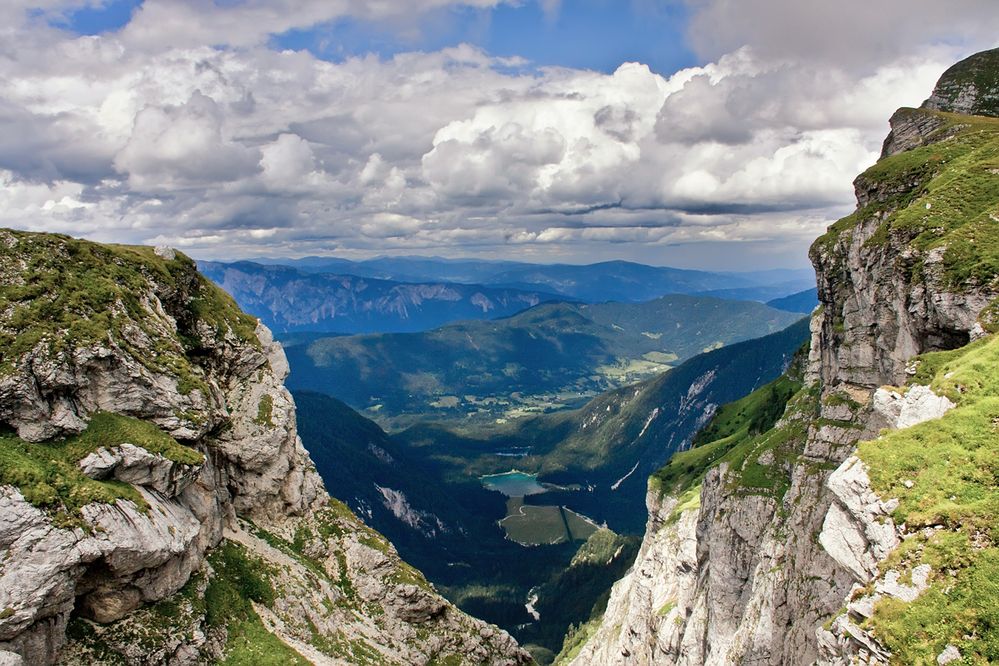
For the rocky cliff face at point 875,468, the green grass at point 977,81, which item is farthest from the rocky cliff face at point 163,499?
the green grass at point 977,81

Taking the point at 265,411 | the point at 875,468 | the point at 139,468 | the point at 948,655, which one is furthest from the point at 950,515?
the point at 265,411

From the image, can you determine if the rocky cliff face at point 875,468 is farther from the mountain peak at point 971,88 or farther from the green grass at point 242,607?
the green grass at point 242,607

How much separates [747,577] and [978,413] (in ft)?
189

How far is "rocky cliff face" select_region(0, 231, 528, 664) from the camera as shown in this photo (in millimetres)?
38250

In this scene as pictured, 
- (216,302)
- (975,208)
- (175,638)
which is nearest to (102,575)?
(175,638)

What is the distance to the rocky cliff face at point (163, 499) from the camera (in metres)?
38.2

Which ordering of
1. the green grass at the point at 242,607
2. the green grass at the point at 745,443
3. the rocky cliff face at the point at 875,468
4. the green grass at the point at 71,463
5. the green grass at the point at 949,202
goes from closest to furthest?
the rocky cliff face at the point at 875,468, the green grass at the point at 71,463, the green grass at the point at 949,202, the green grass at the point at 242,607, the green grass at the point at 745,443

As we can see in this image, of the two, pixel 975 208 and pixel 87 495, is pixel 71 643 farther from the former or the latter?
pixel 975 208

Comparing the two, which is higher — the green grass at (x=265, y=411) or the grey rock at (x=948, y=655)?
the grey rock at (x=948, y=655)

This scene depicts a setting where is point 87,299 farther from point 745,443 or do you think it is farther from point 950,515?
point 745,443

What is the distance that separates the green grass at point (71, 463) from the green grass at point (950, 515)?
147ft

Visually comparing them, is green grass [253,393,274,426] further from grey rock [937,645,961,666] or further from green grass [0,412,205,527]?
grey rock [937,645,961,666]

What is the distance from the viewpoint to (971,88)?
85250 mm

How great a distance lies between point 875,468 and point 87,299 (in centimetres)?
5916
